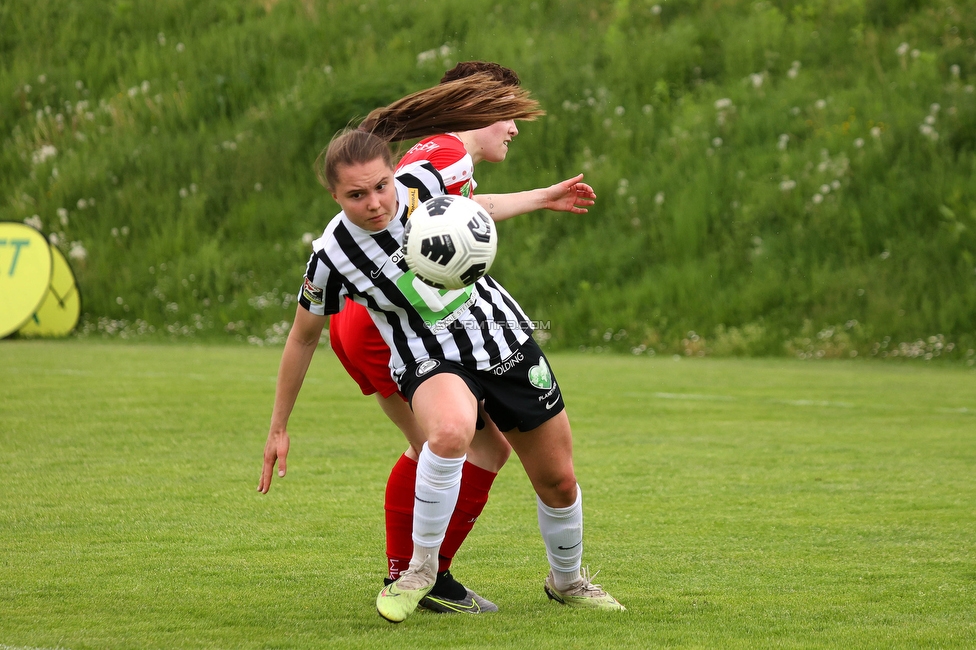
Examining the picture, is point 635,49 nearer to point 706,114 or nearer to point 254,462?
point 706,114

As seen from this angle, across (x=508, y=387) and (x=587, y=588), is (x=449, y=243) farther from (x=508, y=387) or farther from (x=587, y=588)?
(x=587, y=588)

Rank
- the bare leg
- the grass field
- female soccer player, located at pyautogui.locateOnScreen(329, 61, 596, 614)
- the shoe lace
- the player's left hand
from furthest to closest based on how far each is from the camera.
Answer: the player's left hand, female soccer player, located at pyautogui.locateOnScreen(329, 61, 596, 614), the shoe lace, the bare leg, the grass field

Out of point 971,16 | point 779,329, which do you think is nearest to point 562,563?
point 779,329

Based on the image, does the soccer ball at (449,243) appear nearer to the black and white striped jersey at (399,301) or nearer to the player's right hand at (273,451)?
the black and white striped jersey at (399,301)

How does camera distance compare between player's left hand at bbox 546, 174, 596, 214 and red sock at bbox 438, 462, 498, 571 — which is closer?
red sock at bbox 438, 462, 498, 571

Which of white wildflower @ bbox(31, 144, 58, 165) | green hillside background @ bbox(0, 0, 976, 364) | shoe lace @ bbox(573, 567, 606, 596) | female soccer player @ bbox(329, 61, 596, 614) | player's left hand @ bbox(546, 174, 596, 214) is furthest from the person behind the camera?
white wildflower @ bbox(31, 144, 58, 165)

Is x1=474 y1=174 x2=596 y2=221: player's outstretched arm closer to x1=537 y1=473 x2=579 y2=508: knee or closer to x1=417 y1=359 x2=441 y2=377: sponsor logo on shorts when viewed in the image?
x1=417 y1=359 x2=441 y2=377: sponsor logo on shorts

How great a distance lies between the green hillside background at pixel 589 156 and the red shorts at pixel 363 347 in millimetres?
11537

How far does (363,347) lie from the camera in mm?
4109

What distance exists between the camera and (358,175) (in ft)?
12.0

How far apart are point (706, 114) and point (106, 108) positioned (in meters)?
11.7

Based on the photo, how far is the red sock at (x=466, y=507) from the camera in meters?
4.09

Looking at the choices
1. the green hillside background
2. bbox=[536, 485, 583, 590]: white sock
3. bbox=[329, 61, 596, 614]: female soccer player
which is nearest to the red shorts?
bbox=[329, 61, 596, 614]: female soccer player

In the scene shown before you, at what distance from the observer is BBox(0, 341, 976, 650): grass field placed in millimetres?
3615
